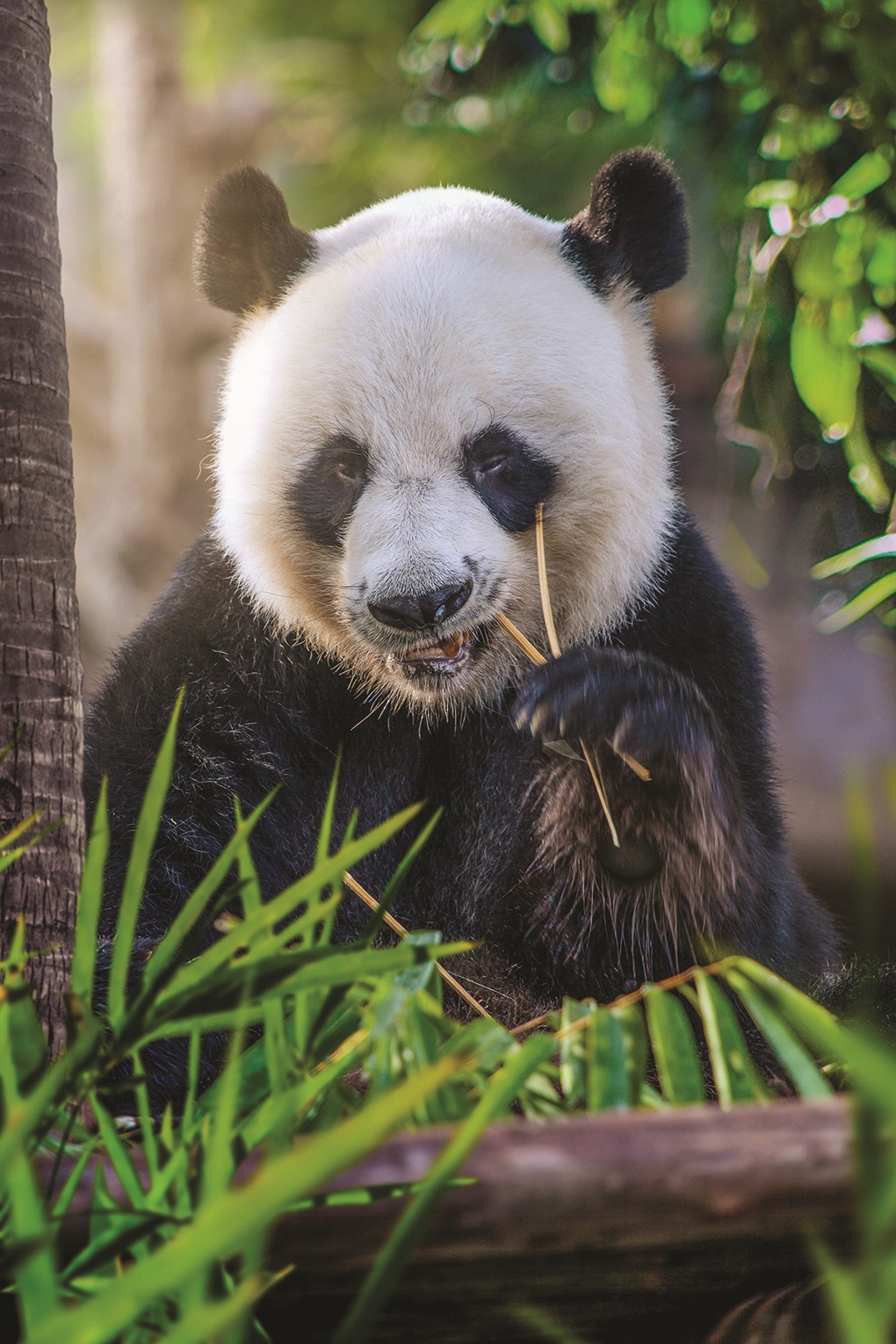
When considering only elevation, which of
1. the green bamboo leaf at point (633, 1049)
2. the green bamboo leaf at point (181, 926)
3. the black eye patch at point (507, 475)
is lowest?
the green bamboo leaf at point (633, 1049)

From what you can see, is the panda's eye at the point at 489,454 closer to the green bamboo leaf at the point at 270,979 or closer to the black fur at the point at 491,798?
the black fur at the point at 491,798

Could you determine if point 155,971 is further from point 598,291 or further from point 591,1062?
point 598,291

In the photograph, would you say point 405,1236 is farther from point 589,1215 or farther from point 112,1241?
point 112,1241

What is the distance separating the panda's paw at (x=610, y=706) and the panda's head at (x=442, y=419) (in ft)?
0.57

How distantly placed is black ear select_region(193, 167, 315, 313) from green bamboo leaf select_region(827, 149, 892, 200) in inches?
41.8

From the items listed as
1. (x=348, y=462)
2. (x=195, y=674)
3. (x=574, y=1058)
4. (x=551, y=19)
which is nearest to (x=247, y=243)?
(x=348, y=462)

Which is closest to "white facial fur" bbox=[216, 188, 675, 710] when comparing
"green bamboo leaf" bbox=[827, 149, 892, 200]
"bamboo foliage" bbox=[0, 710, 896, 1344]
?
"green bamboo leaf" bbox=[827, 149, 892, 200]

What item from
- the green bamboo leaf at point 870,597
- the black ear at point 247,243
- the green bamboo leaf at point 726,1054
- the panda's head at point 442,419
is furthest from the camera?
the black ear at point 247,243

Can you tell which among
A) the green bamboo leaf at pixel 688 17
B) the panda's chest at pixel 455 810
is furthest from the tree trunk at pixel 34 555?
the green bamboo leaf at pixel 688 17

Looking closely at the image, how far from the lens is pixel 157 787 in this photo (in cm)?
98

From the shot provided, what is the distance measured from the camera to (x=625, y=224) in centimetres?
205

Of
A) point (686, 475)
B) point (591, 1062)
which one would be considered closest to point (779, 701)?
point (686, 475)

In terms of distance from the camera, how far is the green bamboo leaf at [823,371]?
235 cm

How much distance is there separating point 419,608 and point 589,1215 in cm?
105
